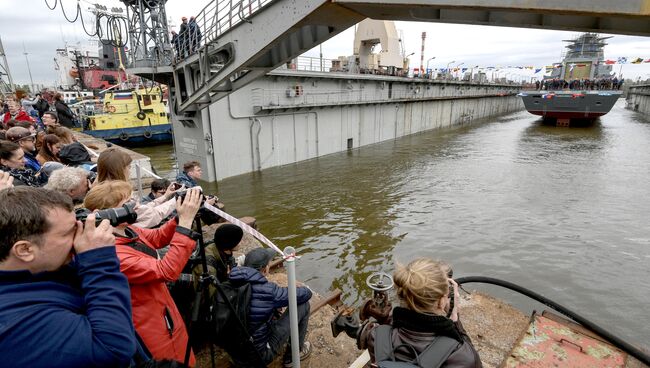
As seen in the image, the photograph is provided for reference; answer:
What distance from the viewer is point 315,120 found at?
1756cm

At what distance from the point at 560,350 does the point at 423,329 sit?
238 centimetres

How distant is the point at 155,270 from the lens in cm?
197

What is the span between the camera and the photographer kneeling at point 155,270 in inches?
77.2

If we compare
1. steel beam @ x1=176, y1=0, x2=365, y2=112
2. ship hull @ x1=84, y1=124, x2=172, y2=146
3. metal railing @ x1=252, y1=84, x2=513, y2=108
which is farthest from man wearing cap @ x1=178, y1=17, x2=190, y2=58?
ship hull @ x1=84, y1=124, x2=172, y2=146

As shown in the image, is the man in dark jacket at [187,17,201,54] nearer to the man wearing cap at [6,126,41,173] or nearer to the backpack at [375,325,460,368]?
the man wearing cap at [6,126,41,173]

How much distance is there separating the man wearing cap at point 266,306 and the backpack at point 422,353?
105 cm

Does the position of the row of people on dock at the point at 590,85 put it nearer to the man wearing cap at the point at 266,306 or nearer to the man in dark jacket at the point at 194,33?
the man in dark jacket at the point at 194,33

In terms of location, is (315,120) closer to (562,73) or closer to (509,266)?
(509,266)

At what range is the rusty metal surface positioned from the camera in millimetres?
2969

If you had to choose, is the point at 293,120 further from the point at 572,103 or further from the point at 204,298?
the point at 572,103

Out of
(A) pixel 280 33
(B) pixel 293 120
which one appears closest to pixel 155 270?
(A) pixel 280 33

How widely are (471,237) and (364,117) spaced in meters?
14.5

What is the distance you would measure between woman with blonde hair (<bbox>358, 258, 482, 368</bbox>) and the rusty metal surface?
6.02ft

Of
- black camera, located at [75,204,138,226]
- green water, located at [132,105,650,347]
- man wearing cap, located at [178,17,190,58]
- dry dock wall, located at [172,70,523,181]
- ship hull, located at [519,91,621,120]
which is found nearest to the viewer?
black camera, located at [75,204,138,226]
